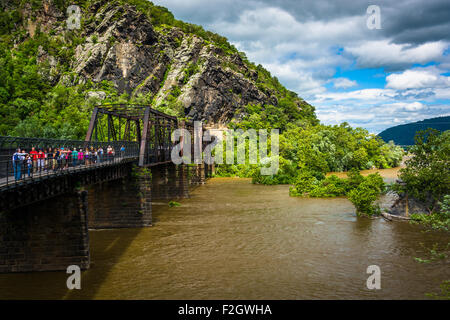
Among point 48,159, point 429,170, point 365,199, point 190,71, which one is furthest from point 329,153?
point 48,159

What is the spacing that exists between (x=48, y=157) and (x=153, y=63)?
347 ft

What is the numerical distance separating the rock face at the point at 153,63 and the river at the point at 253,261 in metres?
79.3

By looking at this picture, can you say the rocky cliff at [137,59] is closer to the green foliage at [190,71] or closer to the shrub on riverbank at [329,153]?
the green foliage at [190,71]

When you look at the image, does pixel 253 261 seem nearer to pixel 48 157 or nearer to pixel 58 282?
pixel 58 282

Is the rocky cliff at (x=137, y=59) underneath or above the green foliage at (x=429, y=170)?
above

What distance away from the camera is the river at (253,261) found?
708 inches

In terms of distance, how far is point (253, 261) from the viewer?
22.5 m

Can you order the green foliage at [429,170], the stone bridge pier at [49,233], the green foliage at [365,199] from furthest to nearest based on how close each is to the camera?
the green foliage at [365,199]
the green foliage at [429,170]
the stone bridge pier at [49,233]

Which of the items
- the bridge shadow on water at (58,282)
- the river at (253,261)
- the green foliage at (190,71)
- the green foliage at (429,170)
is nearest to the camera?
the bridge shadow on water at (58,282)

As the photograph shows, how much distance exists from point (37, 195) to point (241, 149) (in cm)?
7384

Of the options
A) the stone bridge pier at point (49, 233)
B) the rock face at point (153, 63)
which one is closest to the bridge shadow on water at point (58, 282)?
the stone bridge pier at point (49, 233)

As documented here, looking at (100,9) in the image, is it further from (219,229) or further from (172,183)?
(219,229)

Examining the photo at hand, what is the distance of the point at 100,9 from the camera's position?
126 metres
